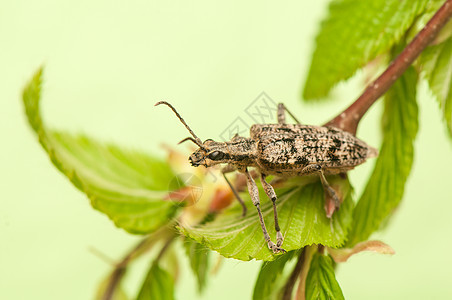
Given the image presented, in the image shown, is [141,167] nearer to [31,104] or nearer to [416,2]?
[31,104]

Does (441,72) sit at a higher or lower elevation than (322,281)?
higher

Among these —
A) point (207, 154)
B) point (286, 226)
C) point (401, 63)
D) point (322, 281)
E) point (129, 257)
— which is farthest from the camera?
point (207, 154)

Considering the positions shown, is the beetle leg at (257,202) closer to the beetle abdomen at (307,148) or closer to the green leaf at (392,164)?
the beetle abdomen at (307,148)

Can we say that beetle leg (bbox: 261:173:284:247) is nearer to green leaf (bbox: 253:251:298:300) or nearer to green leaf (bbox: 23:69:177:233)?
green leaf (bbox: 253:251:298:300)

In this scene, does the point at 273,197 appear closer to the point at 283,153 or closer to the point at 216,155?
the point at 283,153

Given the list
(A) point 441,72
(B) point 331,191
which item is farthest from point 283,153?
(A) point 441,72

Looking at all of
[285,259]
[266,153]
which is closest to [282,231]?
[285,259]

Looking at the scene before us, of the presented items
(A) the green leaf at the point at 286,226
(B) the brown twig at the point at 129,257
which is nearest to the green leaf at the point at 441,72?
(A) the green leaf at the point at 286,226

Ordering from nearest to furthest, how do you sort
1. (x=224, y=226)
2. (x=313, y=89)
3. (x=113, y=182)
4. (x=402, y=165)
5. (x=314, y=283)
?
(x=314, y=283), (x=224, y=226), (x=402, y=165), (x=113, y=182), (x=313, y=89)
